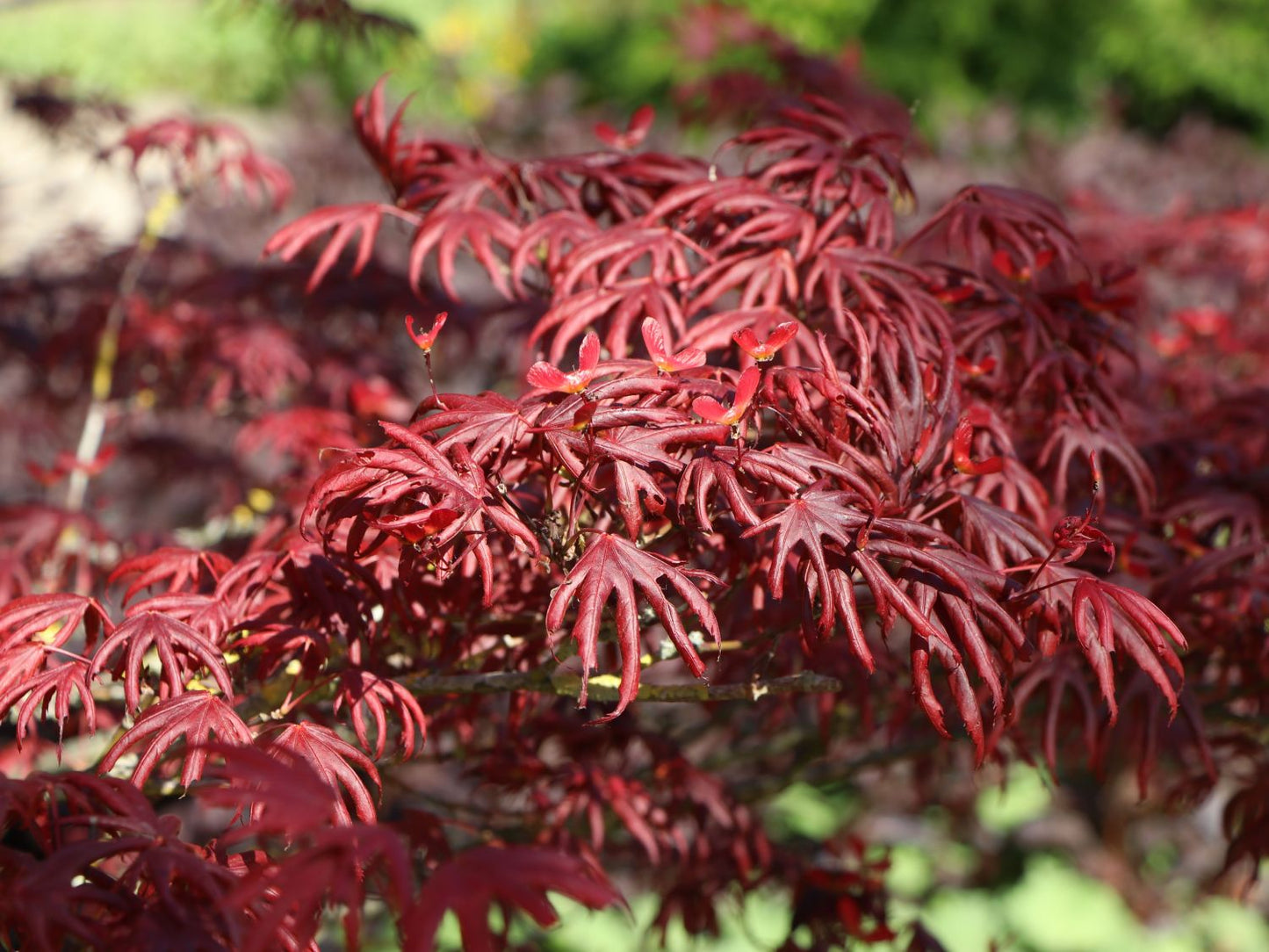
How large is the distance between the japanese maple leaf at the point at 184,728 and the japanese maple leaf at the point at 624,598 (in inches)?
18.2

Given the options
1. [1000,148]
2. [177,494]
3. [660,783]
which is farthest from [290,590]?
[1000,148]

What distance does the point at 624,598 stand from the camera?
127 cm

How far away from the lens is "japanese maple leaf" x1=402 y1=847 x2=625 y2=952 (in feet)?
3.11

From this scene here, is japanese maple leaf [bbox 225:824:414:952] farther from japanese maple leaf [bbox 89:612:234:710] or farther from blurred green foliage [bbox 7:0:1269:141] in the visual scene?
blurred green foliage [bbox 7:0:1269:141]

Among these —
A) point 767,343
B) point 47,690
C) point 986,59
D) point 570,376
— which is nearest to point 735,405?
point 767,343

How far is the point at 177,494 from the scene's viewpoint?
594cm

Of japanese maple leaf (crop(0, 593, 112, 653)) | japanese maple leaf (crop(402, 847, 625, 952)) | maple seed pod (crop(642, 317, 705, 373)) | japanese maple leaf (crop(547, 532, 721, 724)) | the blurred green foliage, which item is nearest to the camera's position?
japanese maple leaf (crop(402, 847, 625, 952))

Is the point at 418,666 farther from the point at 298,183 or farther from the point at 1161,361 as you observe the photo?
the point at 298,183

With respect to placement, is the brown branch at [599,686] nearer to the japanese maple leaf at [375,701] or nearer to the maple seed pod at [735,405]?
the japanese maple leaf at [375,701]

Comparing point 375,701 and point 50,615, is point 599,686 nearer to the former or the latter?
point 375,701

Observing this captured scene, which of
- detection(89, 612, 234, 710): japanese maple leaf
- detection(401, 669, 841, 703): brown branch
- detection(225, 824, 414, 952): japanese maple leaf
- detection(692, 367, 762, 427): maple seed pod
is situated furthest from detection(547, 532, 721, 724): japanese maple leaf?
detection(89, 612, 234, 710): japanese maple leaf

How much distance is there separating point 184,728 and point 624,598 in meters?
0.58

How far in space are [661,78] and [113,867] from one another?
35.5ft

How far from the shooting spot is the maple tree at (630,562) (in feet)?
4.19
